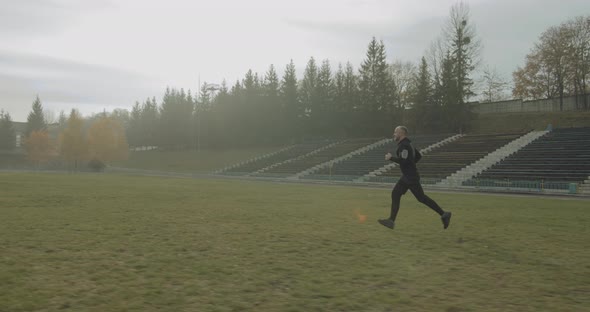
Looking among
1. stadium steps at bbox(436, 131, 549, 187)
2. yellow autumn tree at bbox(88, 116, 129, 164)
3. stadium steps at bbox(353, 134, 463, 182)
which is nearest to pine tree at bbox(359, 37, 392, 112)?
stadium steps at bbox(353, 134, 463, 182)

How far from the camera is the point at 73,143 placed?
7106 cm

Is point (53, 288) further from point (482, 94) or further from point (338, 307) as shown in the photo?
point (482, 94)

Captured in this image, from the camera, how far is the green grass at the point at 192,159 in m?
68.3

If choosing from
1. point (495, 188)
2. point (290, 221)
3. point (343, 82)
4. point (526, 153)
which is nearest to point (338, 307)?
point (290, 221)

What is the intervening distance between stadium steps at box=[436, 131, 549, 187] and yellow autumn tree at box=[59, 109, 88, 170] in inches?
2457

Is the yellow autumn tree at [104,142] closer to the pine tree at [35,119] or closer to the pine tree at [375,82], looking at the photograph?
the pine tree at [35,119]

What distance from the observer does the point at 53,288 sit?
450 centimetres

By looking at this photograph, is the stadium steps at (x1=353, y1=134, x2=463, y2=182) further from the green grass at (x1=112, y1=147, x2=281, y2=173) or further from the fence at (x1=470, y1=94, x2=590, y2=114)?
the green grass at (x1=112, y1=147, x2=281, y2=173)

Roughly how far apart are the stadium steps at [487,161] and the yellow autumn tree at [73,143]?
205 ft

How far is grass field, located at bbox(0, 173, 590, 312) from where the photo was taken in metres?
4.28

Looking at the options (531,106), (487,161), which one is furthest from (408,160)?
(531,106)

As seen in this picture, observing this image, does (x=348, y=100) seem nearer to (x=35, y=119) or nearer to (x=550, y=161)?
(x=550, y=161)

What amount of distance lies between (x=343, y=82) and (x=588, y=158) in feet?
168

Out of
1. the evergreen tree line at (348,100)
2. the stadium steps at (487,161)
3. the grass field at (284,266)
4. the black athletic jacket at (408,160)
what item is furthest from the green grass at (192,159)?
the black athletic jacket at (408,160)
